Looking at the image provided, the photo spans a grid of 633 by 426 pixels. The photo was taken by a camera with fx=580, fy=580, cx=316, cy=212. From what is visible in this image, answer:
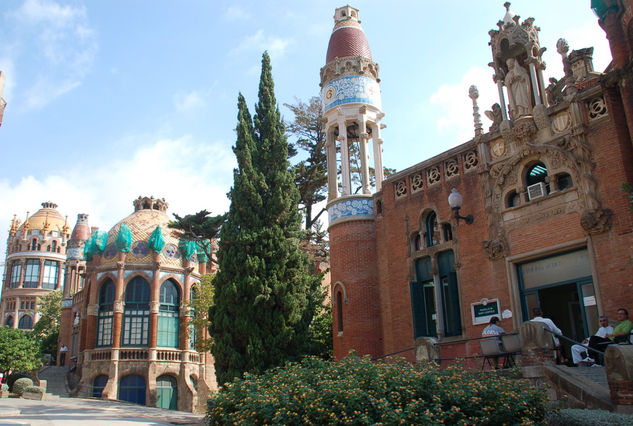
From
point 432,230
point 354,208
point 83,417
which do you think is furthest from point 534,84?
point 83,417

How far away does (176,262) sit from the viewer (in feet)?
150

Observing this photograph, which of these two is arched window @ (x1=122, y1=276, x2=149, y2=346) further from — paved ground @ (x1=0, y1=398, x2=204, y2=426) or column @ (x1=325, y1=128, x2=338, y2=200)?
column @ (x1=325, y1=128, x2=338, y2=200)

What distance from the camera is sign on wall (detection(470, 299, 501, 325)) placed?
15398 mm

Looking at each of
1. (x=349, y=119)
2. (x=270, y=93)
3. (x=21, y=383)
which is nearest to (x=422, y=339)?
(x=349, y=119)

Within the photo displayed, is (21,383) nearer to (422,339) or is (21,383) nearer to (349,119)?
(349,119)

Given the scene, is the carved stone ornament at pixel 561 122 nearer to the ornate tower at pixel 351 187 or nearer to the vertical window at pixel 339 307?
the ornate tower at pixel 351 187

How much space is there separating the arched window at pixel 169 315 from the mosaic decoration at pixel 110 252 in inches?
178

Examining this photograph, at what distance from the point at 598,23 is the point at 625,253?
6040 mm

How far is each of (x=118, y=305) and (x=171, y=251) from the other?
577cm

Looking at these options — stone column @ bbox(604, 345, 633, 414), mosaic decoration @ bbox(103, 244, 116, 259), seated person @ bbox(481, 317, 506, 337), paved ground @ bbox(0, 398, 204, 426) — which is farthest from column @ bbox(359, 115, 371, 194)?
mosaic decoration @ bbox(103, 244, 116, 259)

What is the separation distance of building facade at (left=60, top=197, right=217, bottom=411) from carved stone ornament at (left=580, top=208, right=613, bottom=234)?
32.5 meters

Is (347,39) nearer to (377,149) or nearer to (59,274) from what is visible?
(377,149)

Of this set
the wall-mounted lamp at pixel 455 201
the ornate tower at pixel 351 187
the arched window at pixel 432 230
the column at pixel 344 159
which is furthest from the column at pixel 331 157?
the wall-mounted lamp at pixel 455 201

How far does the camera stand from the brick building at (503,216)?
13688 mm
